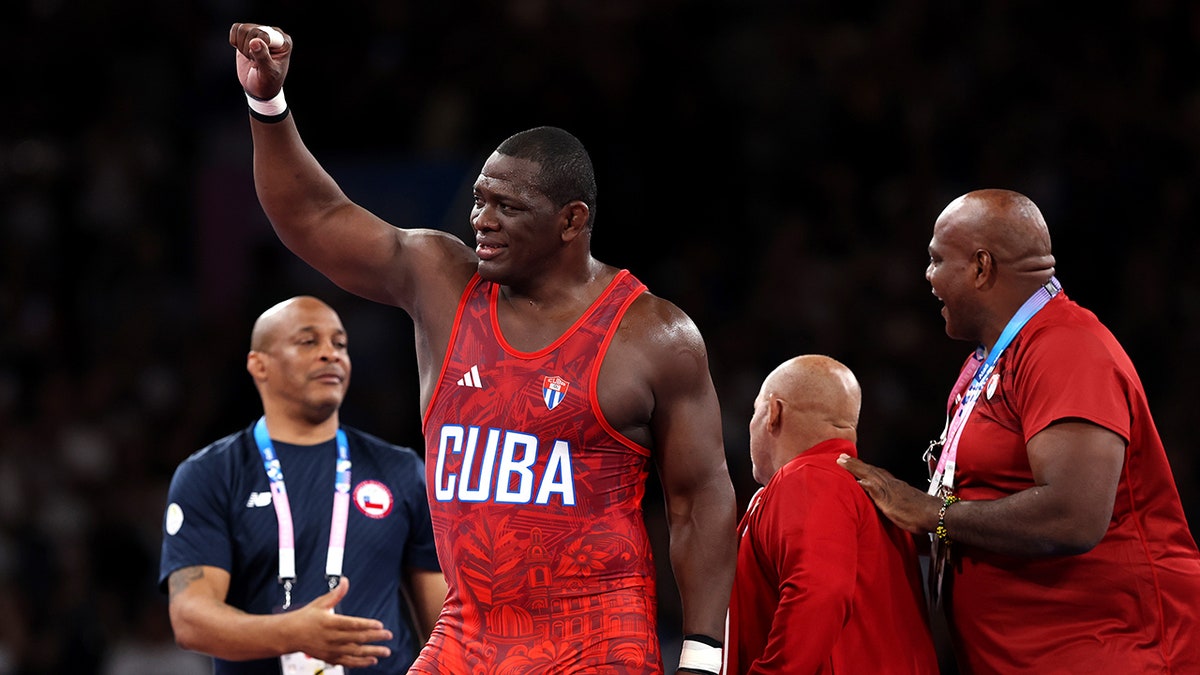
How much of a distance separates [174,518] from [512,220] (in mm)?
1821

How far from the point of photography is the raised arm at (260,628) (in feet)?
12.7

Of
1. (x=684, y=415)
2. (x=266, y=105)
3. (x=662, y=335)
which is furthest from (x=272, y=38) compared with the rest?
(x=684, y=415)

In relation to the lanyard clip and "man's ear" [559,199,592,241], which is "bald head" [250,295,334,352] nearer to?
the lanyard clip

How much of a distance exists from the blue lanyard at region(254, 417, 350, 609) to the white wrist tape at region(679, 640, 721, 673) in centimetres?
154

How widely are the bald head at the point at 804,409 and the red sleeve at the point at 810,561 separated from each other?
0.16m

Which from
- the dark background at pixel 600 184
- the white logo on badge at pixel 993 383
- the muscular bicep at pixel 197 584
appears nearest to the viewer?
the white logo on badge at pixel 993 383

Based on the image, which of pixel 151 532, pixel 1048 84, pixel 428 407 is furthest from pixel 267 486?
pixel 1048 84

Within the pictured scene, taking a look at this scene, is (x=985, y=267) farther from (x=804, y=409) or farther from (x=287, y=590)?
(x=287, y=590)

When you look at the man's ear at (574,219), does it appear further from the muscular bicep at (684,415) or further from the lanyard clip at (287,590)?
the lanyard clip at (287,590)

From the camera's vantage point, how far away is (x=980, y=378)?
3719 mm

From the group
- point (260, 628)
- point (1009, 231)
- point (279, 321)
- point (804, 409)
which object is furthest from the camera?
point (279, 321)

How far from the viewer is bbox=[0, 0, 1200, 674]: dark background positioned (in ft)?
26.7

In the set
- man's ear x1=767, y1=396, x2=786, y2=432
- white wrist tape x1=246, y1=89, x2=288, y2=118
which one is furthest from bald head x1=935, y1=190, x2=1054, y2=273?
white wrist tape x1=246, y1=89, x2=288, y2=118

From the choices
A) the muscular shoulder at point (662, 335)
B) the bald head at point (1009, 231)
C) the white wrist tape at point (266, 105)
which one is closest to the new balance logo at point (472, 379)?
the muscular shoulder at point (662, 335)
